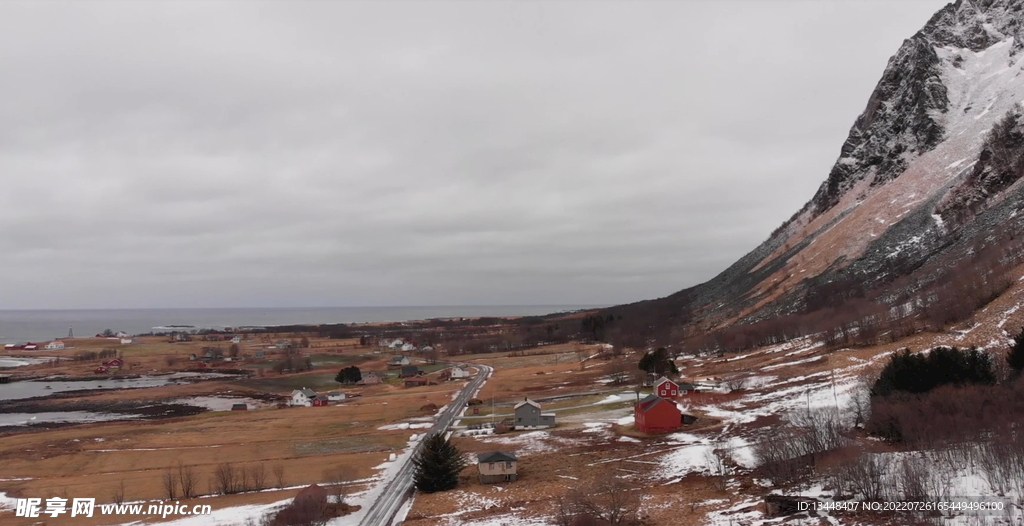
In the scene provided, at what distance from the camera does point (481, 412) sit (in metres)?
69.9

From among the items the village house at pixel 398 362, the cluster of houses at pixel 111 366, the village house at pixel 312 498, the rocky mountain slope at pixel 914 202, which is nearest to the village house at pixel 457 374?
the village house at pixel 398 362

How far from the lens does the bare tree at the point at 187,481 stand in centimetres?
4131

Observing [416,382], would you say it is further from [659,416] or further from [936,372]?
[936,372]

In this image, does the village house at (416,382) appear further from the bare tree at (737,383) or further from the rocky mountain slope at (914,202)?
the bare tree at (737,383)

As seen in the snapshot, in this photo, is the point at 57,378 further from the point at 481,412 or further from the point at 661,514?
the point at 661,514

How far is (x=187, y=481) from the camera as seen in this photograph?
43.3m

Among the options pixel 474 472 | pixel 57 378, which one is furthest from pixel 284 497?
pixel 57 378

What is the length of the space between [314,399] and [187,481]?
148 ft

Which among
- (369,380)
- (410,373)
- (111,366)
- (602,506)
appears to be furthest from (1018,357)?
(111,366)

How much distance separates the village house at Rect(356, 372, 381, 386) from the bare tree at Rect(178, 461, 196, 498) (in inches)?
2467

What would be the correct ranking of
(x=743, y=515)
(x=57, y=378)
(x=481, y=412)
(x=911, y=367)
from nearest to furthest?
(x=743, y=515) → (x=911, y=367) → (x=481, y=412) → (x=57, y=378)

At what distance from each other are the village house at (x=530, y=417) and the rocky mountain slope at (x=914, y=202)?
3570 centimetres

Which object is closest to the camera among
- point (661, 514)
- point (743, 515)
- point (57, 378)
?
point (743, 515)

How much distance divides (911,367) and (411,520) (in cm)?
3166
